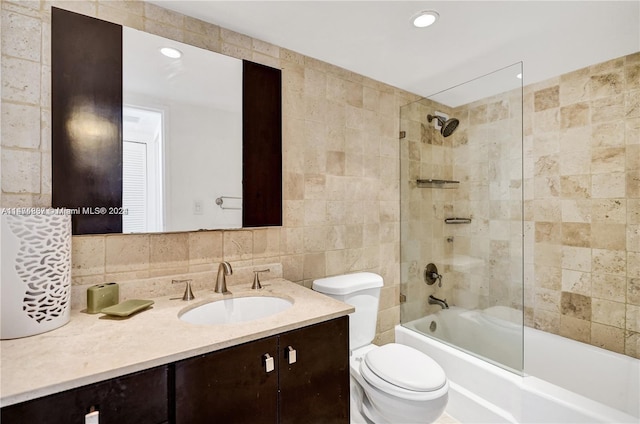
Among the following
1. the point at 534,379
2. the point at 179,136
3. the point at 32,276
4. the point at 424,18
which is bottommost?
the point at 534,379

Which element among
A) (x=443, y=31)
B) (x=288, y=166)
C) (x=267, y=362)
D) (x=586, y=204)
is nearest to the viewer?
(x=267, y=362)

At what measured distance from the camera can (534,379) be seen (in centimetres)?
161

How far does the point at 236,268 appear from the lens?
1602mm

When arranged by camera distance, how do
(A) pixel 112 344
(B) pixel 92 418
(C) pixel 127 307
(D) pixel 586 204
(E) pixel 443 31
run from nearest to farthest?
(B) pixel 92 418
(A) pixel 112 344
(C) pixel 127 307
(E) pixel 443 31
(D) pixel 586 204

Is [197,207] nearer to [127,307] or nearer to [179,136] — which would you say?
[179,136]

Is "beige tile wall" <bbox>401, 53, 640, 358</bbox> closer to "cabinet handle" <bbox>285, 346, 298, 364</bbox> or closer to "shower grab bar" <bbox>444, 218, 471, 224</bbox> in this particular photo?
"shower grab bar" <bbox>444, 218, 471, 224</bbox>

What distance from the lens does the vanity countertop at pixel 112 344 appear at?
740 millimetres

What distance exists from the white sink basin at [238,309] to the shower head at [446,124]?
1684 millimetres

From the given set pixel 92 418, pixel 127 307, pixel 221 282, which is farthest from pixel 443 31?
pixel 92 418

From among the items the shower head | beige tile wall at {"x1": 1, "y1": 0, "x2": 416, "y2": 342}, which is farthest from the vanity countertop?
the shower head

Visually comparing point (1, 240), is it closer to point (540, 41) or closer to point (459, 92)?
point (459, 92)

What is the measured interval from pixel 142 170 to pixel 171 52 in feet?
1.92

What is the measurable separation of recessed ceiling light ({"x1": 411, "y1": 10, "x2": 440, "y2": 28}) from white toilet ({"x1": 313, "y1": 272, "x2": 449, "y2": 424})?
1461 mm

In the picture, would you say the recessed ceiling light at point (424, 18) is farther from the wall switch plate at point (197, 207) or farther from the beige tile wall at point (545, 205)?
the wall switch plate at point (197, 207)
